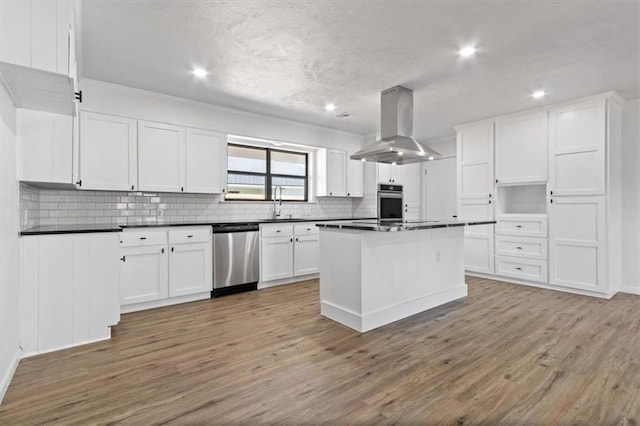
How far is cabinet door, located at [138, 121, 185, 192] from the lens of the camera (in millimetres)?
3902

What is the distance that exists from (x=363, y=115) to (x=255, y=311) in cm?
327

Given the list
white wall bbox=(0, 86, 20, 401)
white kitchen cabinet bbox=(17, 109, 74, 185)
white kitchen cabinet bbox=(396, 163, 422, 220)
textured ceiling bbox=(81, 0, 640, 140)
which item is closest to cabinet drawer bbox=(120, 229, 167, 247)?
white kitchen cabinet bbox=(17, 109, 74, 185)

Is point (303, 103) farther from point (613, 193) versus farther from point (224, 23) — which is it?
point (613, 193)

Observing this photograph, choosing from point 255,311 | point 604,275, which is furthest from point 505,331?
point 255,311

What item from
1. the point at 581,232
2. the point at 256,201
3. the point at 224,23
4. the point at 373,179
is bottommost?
the point at 581,232

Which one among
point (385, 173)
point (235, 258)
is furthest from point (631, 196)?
point (235, 258)

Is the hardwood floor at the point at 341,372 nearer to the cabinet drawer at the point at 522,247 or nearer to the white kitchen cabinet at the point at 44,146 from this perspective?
the cabinet drawer at the point at 522,247

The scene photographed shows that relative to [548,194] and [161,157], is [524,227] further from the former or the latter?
[161,157]

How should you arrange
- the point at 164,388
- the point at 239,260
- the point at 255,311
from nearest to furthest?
the point at 164,388 < the point at 255,311 < the point at 239,260

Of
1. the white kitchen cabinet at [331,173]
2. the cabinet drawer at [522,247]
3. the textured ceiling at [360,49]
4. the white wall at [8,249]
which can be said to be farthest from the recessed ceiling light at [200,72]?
the cabinet drawer at [522,247]

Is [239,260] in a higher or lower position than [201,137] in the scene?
lower

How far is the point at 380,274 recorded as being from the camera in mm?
3080

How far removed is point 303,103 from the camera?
4.39 metres

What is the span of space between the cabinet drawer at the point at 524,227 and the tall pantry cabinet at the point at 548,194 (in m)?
0.01
